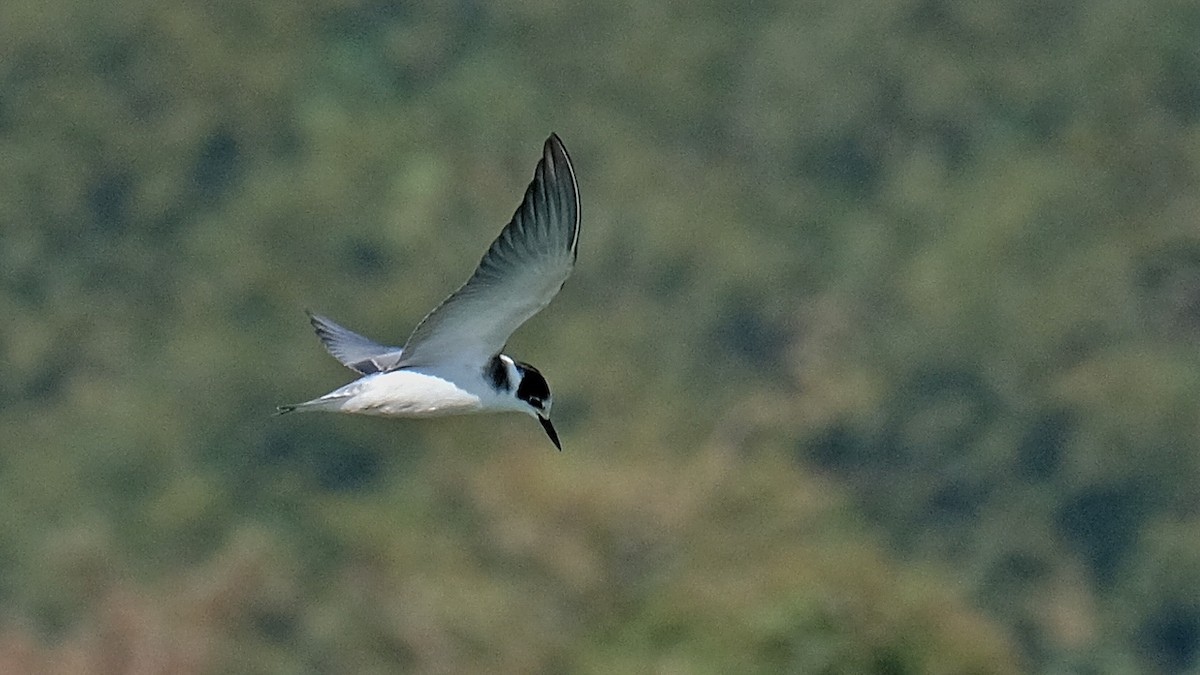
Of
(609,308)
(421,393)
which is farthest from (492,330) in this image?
(609,308)

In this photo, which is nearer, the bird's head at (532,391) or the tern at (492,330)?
the tern at (492,330)

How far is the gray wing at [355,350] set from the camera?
25.6ft

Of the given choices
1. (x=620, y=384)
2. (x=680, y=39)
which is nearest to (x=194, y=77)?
(x=680, y=39)

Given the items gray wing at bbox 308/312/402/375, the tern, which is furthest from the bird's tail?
gray wing at bbox 308/312/402/375

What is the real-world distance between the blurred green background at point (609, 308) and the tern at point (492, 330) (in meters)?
15.3

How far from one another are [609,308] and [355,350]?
99.3 feet

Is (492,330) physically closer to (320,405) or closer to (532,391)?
(532,391)

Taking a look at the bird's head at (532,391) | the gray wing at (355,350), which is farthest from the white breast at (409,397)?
the gray wing at (355,350)

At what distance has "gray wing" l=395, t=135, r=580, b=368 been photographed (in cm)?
683

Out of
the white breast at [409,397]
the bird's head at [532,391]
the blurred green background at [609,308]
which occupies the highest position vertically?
the blurred green background at [609,308]

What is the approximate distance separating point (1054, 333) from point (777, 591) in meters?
23.6

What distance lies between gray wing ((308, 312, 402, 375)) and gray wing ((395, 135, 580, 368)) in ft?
1.22

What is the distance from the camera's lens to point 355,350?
8055 mm

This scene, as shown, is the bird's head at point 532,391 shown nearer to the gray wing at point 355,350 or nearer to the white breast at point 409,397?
the white breast at point 409,397
